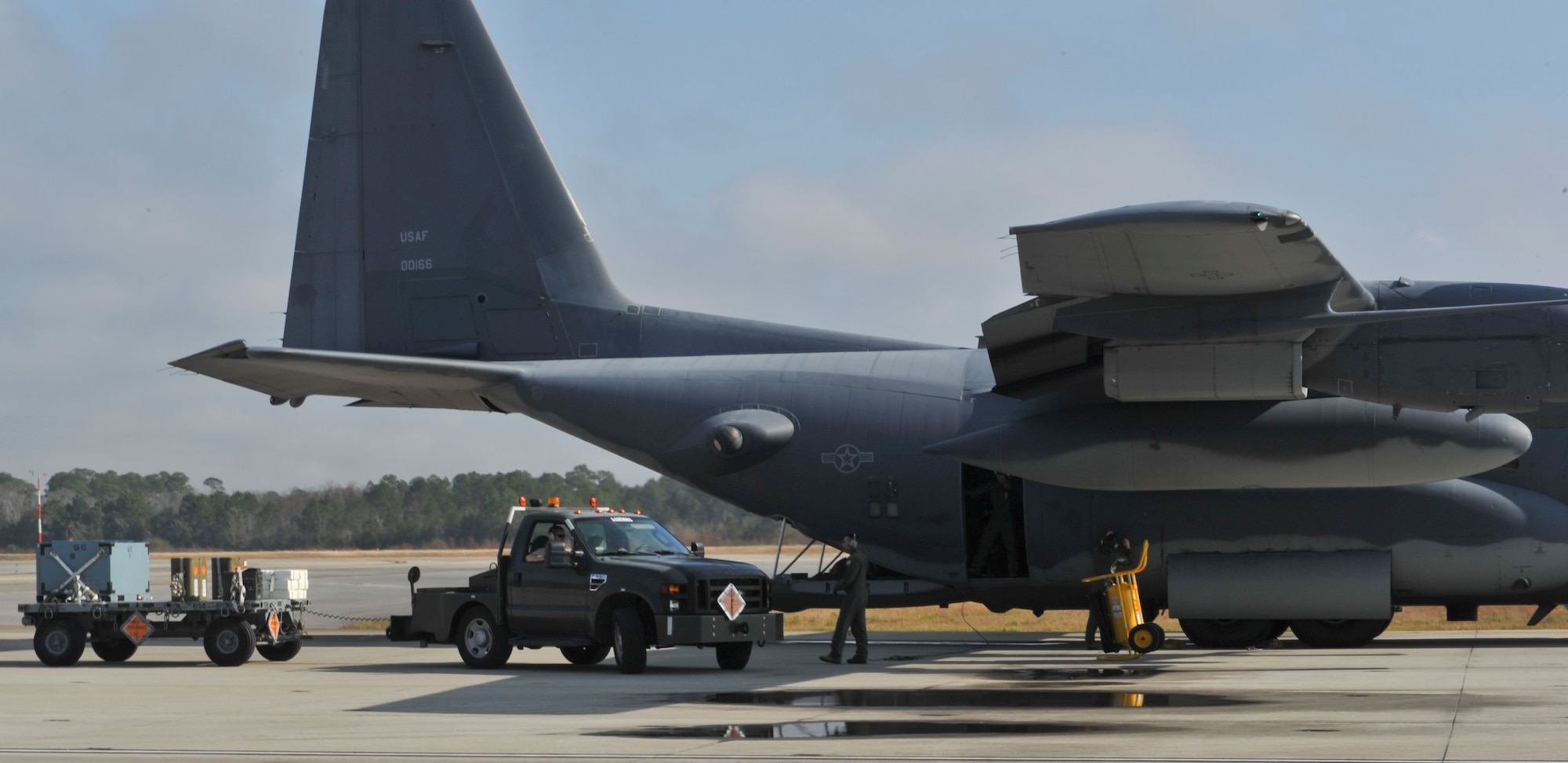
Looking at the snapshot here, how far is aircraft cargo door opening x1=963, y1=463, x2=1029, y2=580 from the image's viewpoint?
59.3ft

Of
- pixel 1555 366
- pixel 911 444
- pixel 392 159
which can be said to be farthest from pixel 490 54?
pixel 1555 366

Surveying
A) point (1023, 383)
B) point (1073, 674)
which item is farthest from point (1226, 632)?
point (1073, 674)

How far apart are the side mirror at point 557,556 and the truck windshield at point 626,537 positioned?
255mm

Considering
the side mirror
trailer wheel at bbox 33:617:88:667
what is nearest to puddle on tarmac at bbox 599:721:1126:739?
the side mirror

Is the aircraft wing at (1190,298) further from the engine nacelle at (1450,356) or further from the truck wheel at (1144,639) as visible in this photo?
the truck wheel at (1144,639)

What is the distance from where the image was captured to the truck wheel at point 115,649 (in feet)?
57.2

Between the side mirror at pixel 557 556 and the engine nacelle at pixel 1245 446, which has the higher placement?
the engine nacelle at pixel 1245 446

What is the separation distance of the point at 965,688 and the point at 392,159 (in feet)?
39.6

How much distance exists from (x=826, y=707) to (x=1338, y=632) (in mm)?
8658

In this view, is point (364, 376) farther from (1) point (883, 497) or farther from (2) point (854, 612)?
(2) point (854, 612)

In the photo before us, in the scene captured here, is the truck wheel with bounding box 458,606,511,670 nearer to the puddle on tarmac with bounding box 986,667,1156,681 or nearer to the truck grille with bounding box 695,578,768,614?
the truck grille with bounding box 695,578,768,614

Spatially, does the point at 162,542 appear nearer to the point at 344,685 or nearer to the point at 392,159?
the point at 392,159

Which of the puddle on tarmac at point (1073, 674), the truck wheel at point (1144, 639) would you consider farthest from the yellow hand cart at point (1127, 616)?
the puddle on tarmac at point (1073, 674)

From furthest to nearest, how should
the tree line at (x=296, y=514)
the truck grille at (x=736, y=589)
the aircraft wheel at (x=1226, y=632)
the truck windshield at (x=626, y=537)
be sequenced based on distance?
1. the tree line at (x=296, y=514)
2. the aircraft wheel at (x=1226, y=632)
3. the truck windshield at (x=626, y=537)
4. the truck grille at (x=736, y=589)
